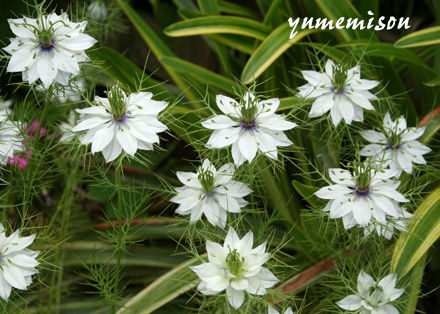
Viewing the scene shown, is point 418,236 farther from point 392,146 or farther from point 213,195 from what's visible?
point 213,195

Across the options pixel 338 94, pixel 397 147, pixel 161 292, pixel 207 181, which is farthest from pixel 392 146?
pixel 161 292

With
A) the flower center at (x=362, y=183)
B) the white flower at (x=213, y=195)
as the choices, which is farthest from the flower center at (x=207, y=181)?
the flower center at (x=362, y=183)

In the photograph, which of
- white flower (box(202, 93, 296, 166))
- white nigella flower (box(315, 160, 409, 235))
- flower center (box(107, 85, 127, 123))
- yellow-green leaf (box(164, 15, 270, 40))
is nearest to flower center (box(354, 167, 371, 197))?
white nigella flower (box(315, 160, 409, 235))

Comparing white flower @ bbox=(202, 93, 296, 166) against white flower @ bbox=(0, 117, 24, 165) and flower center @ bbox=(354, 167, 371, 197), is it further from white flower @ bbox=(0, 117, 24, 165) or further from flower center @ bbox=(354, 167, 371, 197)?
white flower @ bbox=(0, 117, 24, 165)

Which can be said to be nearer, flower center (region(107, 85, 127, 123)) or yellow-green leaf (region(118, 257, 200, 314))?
flower center (region(107, 85, 127, 123))

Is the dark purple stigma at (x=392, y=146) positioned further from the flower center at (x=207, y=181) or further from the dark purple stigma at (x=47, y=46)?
the dark purple stigma at (x=47, y=46)

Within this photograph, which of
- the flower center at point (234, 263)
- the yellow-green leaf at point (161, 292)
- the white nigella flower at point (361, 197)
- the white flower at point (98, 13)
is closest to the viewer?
the flower center at point (234, 263)

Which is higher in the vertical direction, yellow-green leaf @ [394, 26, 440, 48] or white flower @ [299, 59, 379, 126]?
yellow-green leaf @ [394, 26, 440, 48]
